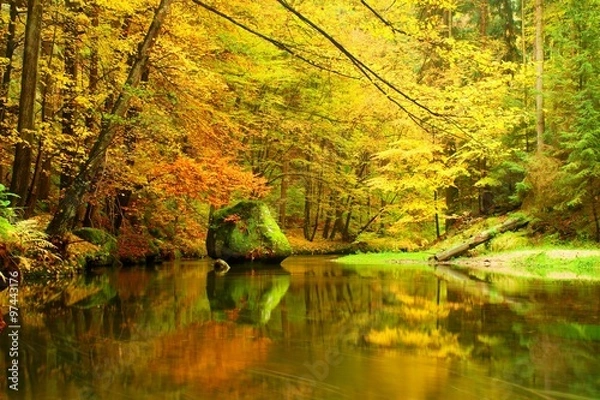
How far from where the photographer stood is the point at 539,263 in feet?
39.6

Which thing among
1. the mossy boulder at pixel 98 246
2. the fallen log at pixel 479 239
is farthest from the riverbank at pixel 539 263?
the mossy boulder at pixel 98 246

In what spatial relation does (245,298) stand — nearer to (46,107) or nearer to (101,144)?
(101,144)

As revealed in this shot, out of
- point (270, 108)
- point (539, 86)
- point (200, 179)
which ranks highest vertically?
point (270, 108)

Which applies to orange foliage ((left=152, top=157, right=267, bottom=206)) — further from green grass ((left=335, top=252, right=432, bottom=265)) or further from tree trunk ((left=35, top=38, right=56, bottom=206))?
green grass ((left=335, top=252, right=432, bottom=265))

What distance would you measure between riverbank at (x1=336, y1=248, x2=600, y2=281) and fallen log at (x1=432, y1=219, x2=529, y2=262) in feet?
0.89

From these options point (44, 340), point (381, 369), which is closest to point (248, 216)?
point (44, 340)

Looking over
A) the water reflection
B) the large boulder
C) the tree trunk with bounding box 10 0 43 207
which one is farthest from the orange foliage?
the tree trunk with bounding box 10 0 43 207

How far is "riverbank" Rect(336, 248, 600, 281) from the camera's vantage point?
10.0 meters

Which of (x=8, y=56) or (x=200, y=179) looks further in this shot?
(x=200, y=179)

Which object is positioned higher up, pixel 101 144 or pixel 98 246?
pixel 101 144

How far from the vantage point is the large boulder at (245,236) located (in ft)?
46.7

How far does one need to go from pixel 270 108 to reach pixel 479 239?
353 inches

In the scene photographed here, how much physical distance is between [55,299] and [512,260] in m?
10.5

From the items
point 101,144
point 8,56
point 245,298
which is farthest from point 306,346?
point 8,56
